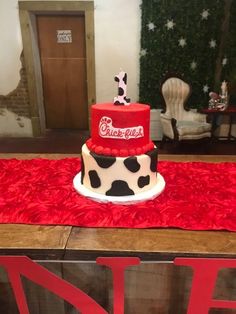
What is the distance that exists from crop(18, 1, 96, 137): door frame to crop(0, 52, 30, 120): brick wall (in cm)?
8

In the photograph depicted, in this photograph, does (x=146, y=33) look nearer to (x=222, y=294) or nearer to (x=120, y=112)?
(x=120, y=112)

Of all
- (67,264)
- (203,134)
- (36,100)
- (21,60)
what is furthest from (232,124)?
(67,264)

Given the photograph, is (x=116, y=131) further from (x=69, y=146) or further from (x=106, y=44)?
(x=106, y=44)

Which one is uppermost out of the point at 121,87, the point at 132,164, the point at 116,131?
the point at 121,87

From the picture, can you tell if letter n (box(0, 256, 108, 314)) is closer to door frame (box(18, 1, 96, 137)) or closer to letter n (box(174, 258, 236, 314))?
letter n (box(174, 258, 236, 314))

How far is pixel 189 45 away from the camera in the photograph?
4090 millimetres

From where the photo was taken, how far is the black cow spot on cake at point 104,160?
1.25 meters

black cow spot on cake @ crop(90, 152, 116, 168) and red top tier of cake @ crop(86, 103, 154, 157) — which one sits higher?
red top tier of cake @ crop(86, 103, 154, 157)

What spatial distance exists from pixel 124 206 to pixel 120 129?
355 millimetres

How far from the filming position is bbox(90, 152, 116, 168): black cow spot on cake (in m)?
1.25

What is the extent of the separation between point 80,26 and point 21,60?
1103 mm

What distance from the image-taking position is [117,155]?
126cm

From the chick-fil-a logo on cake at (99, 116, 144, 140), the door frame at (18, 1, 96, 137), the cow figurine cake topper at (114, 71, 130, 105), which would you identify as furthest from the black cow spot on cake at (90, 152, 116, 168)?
the door frame at (18, 1, 96, 137)

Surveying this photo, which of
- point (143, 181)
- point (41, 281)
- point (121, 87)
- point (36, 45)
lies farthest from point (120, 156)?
point (36, 45)
